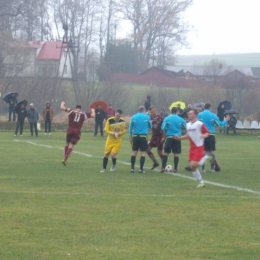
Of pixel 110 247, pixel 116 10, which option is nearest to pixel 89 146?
pixel 110 247

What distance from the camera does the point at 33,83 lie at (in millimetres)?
47688

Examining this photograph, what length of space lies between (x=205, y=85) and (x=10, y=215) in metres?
39.0

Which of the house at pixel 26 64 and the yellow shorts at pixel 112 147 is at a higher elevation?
the house at pixel 26 64

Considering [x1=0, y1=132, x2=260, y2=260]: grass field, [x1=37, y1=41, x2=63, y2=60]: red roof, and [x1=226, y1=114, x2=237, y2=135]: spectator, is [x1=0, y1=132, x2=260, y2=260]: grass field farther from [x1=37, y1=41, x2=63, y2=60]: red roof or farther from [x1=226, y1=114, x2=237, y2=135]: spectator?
[x1=37, y1=41, x2=63, y2=60]: red roof

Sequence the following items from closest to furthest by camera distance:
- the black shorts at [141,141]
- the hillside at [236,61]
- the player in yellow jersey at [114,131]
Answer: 1. the player in yellow jersey at [114,131]
2. the black shorts at [141,141]
3. the hillside at [236,61]

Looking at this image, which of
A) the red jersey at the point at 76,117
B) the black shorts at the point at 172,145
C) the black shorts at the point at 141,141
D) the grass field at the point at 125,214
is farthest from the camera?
the red jersey at the point at 76,117

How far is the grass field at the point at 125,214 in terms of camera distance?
7.43 metres

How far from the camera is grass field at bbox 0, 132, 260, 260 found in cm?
743

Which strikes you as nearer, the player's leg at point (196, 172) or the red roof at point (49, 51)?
the player's leg at point (196, 172)

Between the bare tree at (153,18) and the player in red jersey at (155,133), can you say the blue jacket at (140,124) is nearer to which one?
the player in red jersey at (155,133)

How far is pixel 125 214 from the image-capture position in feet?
31.9

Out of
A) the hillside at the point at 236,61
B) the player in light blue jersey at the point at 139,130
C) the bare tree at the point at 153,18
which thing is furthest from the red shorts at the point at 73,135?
the hillside at the point at 236,61

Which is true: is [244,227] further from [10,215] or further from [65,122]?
[65,122]

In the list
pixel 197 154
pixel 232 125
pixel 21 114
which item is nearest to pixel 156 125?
pixel 197 154
